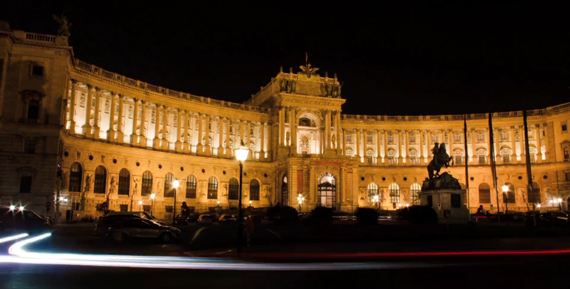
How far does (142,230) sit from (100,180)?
37.2 m

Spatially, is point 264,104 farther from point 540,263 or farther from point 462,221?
point 540,263

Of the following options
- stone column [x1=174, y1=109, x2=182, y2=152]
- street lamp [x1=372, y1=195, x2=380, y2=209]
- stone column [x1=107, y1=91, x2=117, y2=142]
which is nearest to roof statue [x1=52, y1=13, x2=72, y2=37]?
stone column [x1=107, y1=91, x2=117, y2=142]

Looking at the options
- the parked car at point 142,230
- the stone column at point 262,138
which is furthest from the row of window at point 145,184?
the parked car at point 142,230

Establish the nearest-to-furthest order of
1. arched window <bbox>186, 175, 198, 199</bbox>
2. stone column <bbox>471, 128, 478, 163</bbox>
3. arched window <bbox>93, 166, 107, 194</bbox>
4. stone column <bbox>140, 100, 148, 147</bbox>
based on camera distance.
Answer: arched window <bbox>93, 166, 107, 194</bbox> → stone column <bbox>140, 100, 148, 147</bbox> → arched window <bbox>186, 175, 198, 199</bbox> → stone column <bbox>471, 128, 478, 163</bbox>

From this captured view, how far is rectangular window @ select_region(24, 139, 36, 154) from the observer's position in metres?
50.1

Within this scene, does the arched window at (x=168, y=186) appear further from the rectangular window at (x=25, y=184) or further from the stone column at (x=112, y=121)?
the rectangular window at (x=25, y=184)

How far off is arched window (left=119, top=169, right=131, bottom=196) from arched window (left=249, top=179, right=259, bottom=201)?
22709mm

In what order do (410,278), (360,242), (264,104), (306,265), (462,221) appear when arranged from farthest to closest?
(264,104) → (462,221) → (360,242) → (306,265) → (410,278)

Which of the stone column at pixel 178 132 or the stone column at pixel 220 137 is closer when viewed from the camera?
the stone column at pixel 178 132

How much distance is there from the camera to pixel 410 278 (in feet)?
48.5

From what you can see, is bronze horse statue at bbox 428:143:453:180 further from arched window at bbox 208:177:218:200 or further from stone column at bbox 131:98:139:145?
arched window at bbox 208:177:218:200

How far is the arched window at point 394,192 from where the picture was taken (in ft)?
307

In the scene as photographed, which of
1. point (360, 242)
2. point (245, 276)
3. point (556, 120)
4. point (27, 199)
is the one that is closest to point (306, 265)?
point (245, 276)

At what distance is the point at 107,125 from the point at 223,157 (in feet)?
70.1
